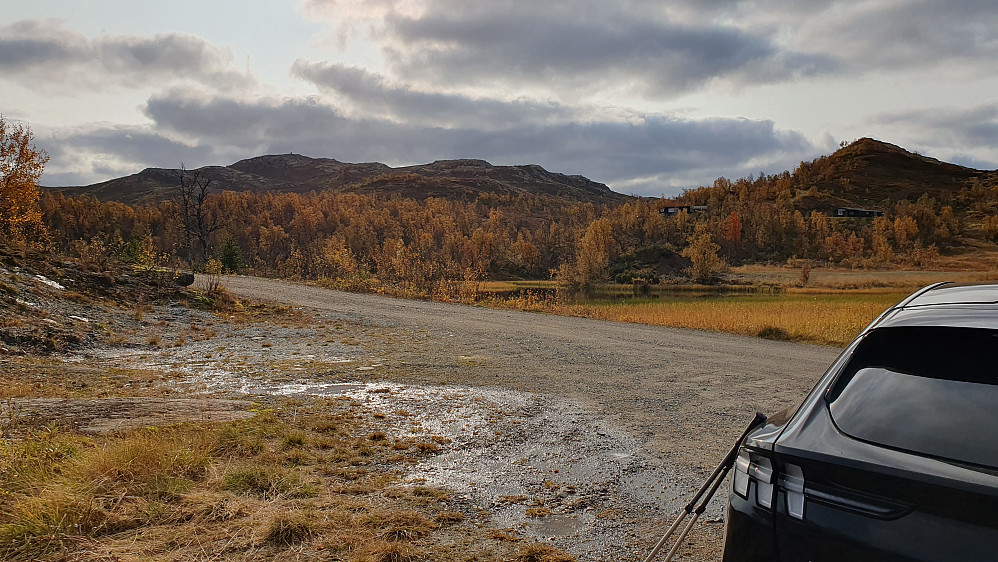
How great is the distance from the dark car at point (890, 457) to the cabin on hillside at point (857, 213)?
8488 cm

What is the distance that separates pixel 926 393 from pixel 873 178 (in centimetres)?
11418

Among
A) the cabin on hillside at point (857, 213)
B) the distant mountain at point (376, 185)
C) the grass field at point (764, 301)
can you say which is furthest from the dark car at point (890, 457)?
the distant mountain at point (376, 185)

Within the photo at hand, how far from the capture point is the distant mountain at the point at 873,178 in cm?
8331

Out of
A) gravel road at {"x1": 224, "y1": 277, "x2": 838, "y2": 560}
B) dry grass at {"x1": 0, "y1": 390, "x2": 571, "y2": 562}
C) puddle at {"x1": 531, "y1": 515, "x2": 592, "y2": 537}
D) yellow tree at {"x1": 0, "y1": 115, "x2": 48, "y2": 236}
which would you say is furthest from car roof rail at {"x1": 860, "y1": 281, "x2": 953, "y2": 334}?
yellow tree at {"x1": 0, "y1": 115, "x2": 48, "y2": 236}

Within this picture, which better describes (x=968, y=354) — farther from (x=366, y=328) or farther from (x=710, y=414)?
(x=366, y=328)

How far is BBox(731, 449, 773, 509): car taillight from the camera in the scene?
209 cm

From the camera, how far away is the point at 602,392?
350 inches

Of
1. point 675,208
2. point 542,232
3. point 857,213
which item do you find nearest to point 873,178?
point 857,213

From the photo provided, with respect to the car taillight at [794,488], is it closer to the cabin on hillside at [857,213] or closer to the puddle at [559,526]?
the puddle at [559,526]

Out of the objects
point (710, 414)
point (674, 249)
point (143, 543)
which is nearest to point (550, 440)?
point (710, 414)

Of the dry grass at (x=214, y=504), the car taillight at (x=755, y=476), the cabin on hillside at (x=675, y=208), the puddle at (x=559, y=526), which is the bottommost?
the puddle at (x=559, y=526)

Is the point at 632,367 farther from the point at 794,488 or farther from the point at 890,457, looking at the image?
the point at 890,457

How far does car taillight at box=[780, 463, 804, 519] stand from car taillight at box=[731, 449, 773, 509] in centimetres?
6

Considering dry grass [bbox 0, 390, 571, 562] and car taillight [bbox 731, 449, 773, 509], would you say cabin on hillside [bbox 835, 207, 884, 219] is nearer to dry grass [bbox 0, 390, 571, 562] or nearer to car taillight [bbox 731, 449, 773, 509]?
dry grass [bbox 0, 390, 571, 562]
